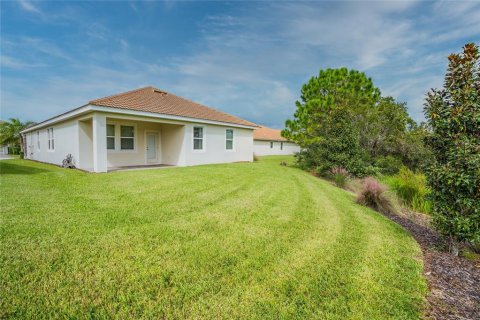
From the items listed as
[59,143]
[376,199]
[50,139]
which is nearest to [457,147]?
[376,199]

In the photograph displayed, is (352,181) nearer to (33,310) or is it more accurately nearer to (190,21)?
(33,310)

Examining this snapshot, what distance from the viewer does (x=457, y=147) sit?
4.15 metres

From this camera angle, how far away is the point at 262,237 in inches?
171

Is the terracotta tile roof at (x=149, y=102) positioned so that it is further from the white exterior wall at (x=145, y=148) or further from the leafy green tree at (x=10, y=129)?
the leafy green tree at (x=10, y=129)

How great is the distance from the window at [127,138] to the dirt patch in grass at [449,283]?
48.0 ft

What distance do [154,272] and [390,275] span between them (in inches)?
132

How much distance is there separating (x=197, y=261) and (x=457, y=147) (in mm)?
4924

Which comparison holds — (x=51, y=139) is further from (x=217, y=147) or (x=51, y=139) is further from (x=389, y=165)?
(x=389, y=165)

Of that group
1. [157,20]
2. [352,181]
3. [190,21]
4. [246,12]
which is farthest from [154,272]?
[190,21]

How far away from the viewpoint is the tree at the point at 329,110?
1466 centimetres

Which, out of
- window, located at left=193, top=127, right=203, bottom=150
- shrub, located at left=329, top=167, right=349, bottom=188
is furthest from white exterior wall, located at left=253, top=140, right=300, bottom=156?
shrub, located at left=329, top=167, right=349, bottom=188

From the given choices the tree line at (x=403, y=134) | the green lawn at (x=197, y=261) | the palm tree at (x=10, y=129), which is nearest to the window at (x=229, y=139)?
the tree line at (x=403, y=134)

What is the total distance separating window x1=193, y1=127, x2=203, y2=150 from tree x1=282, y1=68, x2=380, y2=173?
700cm

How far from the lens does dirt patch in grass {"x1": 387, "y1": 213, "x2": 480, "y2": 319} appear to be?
8.76 feet
